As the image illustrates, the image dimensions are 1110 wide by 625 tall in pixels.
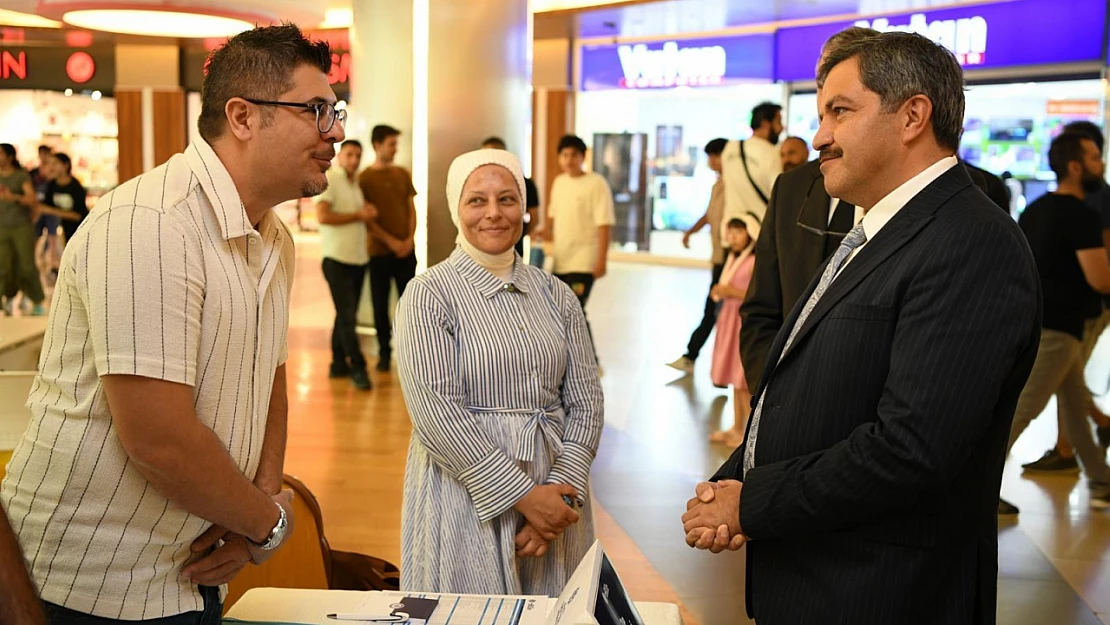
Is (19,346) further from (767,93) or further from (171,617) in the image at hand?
(767,93)

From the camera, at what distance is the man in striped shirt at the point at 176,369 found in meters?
1.46

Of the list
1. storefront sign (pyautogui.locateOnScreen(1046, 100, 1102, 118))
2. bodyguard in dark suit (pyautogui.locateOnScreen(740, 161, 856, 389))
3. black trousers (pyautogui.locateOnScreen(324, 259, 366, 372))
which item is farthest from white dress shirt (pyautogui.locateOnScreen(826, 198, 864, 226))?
storefront sign (pyautogui.locateOnScreen(1046, 100, 1102, 118))

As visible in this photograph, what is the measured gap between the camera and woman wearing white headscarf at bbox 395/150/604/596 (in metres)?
2.49

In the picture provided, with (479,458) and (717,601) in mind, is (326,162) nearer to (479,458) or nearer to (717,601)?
(479,458)

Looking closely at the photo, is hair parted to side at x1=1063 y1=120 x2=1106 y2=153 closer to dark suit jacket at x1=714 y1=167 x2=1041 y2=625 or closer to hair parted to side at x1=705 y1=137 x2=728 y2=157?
hair parted to side at x1=705 y1=137 x2=728 y2=157

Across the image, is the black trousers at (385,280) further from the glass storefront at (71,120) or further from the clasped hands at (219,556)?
the glass storefront at (71,120)

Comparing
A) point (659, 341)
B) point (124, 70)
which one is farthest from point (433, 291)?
point (124, 70)

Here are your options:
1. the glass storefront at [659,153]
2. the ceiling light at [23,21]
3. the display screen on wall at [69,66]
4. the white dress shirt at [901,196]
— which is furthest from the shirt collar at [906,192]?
the display screen on wall at [69,66]

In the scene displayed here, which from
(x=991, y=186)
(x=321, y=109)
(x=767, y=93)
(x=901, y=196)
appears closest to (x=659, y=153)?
(x=767, y=93)

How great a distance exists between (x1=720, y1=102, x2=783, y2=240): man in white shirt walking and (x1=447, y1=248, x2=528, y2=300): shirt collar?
4947 millimetres

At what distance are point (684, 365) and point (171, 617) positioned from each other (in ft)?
24.0

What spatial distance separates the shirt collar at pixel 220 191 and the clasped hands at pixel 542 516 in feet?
3.68

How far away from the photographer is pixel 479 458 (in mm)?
2461

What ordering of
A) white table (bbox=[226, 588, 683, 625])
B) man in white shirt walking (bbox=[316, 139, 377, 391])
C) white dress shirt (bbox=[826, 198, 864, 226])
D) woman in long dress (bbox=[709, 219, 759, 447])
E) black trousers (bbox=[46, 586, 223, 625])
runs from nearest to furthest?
black trousers (bbox=[46, 586, 223, 625]), white table (bbox=[226, 588, 683, 625]), white dress shirt (bbox=[826, 198, 864, 226]), woman in long dress (bbox=[709, 219, 759, 447]), man in white shirt walking (bbox=[316, 139, 377, 391])
